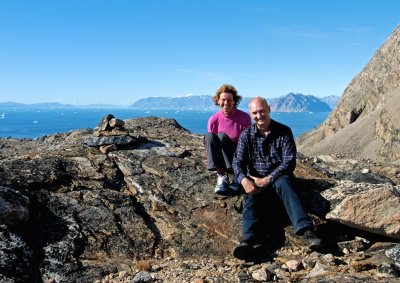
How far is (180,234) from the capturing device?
28.0ft

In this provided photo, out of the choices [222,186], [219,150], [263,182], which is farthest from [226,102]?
[263,182]

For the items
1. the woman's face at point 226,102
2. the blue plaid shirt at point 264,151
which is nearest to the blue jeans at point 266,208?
the blue plaid shirt at point 264,151

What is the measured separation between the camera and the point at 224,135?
965 cm

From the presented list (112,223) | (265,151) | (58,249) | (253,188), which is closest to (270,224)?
(253,188)

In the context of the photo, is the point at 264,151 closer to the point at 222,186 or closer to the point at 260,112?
the point at 260,112

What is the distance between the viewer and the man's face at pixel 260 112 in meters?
8.31

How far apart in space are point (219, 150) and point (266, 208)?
6.44 ft

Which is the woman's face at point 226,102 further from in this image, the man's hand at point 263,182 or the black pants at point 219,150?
the man's hand at point 263,182

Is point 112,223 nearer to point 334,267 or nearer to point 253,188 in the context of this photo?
point 253,188

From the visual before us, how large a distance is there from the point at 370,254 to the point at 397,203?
122 cm

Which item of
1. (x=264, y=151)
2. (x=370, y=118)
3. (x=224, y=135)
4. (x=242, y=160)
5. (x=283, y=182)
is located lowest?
(x=370, y=118)

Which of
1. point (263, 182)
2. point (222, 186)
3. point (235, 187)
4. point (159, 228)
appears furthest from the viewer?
point (222, 186)

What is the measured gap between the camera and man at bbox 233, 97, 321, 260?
772 centimetres

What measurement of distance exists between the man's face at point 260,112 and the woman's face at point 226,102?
1.27 metres
